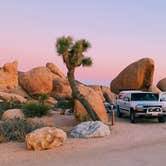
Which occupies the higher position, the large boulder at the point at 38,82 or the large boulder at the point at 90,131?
the large boulder at the point at 38,82

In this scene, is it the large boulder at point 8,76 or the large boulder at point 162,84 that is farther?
the large boulder at point 162,84

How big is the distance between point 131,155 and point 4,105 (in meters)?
15.0

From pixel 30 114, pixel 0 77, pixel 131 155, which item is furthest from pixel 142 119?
pixel 0 77

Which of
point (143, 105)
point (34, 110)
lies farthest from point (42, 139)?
point (143, 105)

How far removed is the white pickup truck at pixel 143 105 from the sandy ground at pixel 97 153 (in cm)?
486

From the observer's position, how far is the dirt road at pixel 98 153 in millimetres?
9609

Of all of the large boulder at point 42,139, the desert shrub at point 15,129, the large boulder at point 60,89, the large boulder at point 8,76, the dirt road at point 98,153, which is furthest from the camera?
the large boulder at point 8,76

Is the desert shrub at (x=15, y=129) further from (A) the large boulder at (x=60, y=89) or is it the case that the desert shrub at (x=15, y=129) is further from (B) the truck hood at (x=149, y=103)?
(A) the large boulder at (x=60, y=89)

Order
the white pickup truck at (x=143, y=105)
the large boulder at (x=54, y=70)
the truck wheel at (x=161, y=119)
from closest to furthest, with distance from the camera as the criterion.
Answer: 1. the white pickup truck at (x=143, y=105)
2. the truck wheel at (x=161, y=119)
3. the large boulder at (x=54, y=70)

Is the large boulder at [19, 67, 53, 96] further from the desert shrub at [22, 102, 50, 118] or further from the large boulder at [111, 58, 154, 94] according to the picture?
the desert shrub at [22, 102, 50, 118]

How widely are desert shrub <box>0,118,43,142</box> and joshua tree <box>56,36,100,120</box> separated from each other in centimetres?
405

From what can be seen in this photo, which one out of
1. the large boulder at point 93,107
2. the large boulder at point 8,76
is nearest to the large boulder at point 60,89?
the large boulder at point 8,76

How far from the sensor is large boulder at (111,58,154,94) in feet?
122

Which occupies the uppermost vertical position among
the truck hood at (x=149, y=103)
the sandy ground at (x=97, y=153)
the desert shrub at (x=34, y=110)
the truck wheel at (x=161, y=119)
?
the truck hood at (x=149, y=103)
